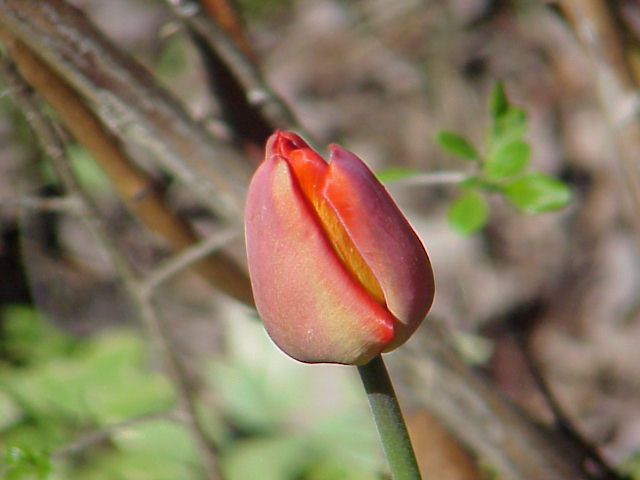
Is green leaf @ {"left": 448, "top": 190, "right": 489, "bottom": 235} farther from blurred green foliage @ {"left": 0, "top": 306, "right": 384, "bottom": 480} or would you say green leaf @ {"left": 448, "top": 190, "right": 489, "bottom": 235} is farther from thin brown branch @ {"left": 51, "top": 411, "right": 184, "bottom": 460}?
blurred green foliage @ {"left": 0, "top": 306, "right": 384, "bottom": 480}

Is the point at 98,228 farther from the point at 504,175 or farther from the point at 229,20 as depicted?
the point at 504,175

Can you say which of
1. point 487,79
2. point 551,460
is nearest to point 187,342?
point 487,79

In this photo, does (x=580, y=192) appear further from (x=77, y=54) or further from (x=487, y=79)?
(x=77, y=54)

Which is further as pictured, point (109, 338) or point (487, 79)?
point (487, 79)

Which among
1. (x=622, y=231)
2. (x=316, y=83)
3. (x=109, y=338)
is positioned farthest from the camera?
(x=316, y=83)

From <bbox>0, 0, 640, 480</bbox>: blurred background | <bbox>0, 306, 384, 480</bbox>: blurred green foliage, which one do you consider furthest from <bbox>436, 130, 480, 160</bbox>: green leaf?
<bbox>0, 0, 640, 480</bbox>: blurred background

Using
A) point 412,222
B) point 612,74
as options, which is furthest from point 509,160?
point 412,222

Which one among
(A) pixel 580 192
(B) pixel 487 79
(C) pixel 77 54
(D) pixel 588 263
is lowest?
(D) pixel 588 263
